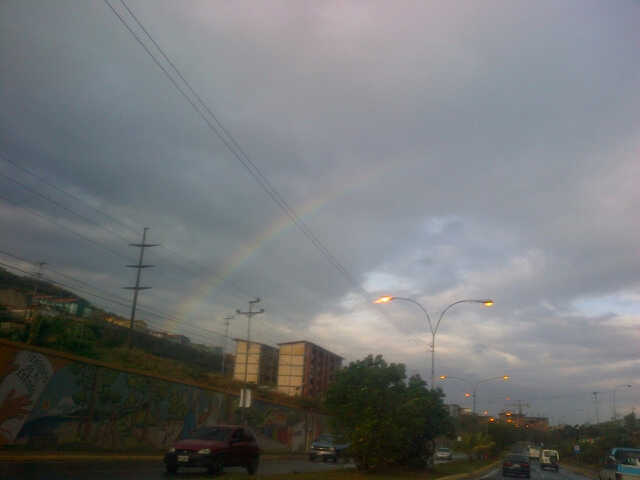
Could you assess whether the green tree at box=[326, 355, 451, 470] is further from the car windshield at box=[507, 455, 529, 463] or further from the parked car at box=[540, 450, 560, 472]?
the parked car at box=[540, 450, 560, 472]

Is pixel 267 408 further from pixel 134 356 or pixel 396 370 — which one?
pixel 396 370

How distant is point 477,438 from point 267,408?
2100cm

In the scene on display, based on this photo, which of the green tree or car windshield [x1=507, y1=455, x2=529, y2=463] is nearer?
the green tree

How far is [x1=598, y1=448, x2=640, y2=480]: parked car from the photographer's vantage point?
2042 centimetres

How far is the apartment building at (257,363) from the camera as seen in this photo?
96.9 meters

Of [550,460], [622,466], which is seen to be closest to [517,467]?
[622,466]

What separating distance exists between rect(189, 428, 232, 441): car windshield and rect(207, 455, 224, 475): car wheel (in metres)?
0.81

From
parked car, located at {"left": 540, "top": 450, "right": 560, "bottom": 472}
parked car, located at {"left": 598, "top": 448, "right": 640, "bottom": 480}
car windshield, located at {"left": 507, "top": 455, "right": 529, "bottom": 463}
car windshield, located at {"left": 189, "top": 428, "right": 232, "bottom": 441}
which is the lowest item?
parked car, located at {"left": 540, "top": 450, "right": 560, "bottom": 472}

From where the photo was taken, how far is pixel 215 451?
→ 1664 centimetres

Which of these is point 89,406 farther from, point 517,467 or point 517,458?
point 517,458

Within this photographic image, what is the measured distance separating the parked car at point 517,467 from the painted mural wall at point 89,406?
740 inches

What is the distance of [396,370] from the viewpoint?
76.0 feet

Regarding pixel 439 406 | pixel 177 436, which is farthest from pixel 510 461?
pixel 177 436

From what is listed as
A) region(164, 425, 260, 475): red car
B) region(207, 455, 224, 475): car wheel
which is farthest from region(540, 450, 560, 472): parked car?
region(207, 455, 224, 475): car wheel
